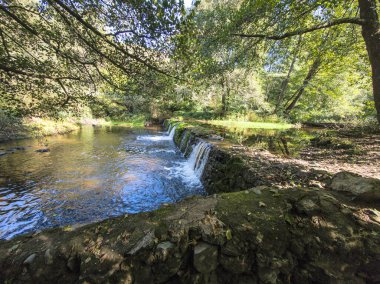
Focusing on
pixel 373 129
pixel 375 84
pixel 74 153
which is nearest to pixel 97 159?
pixel 74 153

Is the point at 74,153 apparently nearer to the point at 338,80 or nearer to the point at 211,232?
the point at 211,232

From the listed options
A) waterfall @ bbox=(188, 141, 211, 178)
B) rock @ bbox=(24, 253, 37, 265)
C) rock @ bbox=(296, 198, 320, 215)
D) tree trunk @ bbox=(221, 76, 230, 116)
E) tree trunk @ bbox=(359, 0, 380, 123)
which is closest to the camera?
rock @ bbox=(24, 253, 37, 265)

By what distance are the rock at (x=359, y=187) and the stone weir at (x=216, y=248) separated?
15 cm

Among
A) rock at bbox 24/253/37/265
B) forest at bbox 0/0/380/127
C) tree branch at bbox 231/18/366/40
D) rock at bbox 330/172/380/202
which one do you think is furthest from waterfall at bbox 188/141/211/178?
rock at bbox 24/253/37/265

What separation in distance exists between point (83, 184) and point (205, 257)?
5816mm

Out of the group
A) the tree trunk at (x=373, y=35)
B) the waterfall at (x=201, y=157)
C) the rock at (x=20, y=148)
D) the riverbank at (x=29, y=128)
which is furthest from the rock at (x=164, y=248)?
the rock at (x=20, y=148)

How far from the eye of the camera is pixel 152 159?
361 inches

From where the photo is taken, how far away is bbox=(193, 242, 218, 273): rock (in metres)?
1.89

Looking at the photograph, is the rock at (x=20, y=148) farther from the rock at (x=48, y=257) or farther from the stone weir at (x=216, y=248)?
the rock at (x=48, y=257)

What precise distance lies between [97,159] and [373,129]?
556 inches

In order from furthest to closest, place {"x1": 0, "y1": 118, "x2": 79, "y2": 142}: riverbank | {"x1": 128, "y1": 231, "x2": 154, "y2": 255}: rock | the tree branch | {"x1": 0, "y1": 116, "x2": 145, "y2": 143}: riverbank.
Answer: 1. {"x1": 0, "y1": 118, "x2": 79, "y2": 142}: riverbank
2. {"x1": 0, "y1": 116, "x2": 145, "y2": 143}: riverbank
3. the tree branch
4. {"x1": 128, "y1": 231, "x2": 154, "y2": 255}: rock

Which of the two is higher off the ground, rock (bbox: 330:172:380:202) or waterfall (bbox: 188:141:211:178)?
rock (bbox: 330:172:380:202)

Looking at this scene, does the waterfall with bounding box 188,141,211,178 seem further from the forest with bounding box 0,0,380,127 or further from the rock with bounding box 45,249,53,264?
the rock with bounding box 45,249,53,264

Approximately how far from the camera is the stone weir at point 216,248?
173 centimetres
